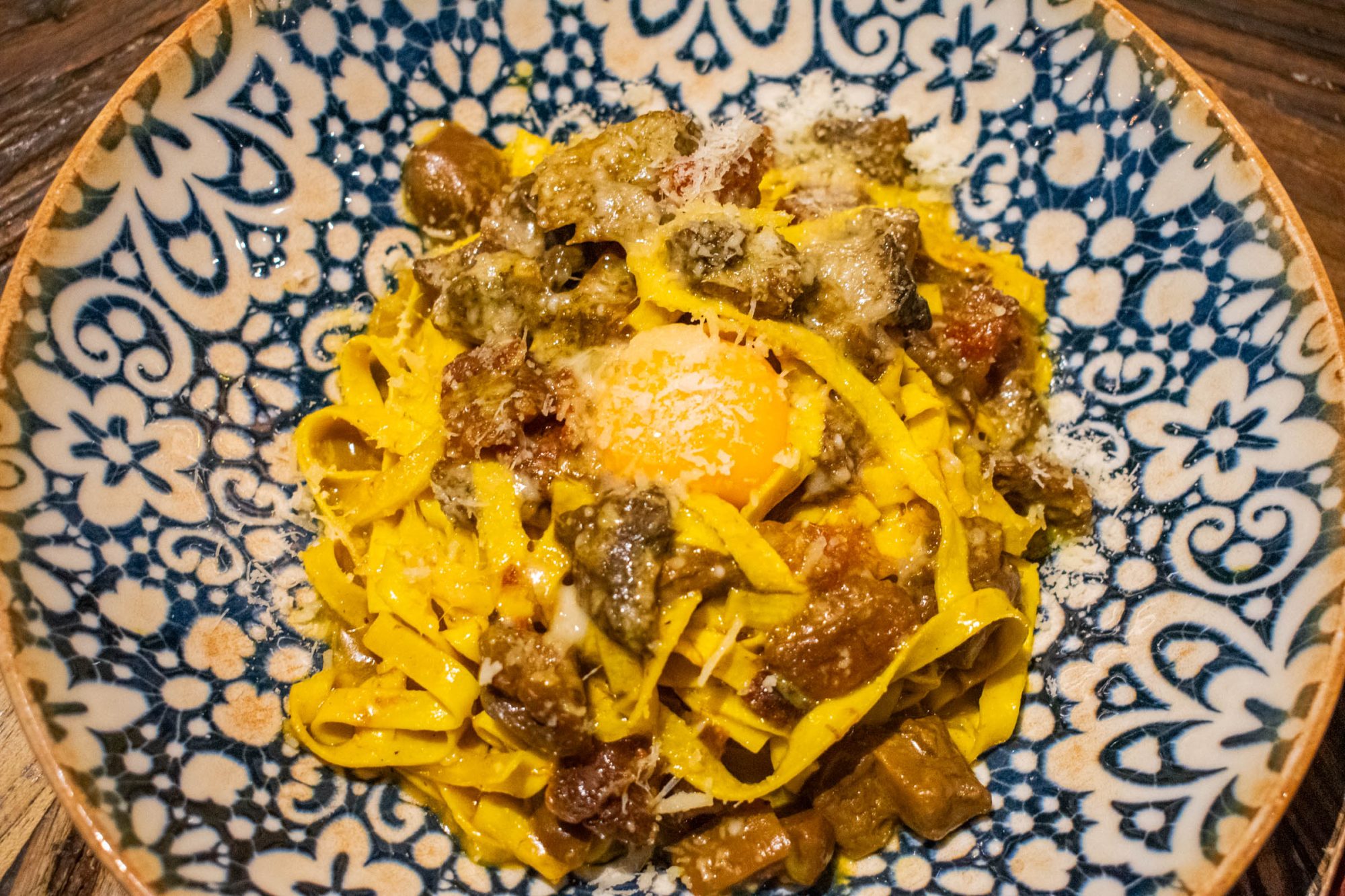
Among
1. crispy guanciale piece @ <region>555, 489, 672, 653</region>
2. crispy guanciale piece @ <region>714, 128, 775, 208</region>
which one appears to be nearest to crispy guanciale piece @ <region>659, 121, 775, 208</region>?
crispy guanciale piece @ <region>714, 128, 775, 208</region>

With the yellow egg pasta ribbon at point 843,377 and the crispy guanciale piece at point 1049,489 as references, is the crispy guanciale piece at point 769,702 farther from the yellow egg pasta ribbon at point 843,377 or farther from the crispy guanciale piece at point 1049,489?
the crispy guanciale piece at point 1049,489

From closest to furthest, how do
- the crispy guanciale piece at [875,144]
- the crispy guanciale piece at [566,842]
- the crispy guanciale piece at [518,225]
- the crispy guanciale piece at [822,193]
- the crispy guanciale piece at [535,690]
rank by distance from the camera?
the crispy guanciale piece at [535,690] → the crispy guanciale piece at [566,842] → the crispy guanciale piece at [518,225] → the crispy guanciale piece at [822,193] → the crispy guanciale piece at [875,144]

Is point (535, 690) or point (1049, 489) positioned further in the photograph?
point (1049, 489)

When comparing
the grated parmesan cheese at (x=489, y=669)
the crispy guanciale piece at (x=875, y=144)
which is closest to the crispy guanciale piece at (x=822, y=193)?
the crispy guanciale piece at (x=875, y=144)

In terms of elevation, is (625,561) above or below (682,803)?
above

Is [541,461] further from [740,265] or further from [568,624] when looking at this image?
[740,265]

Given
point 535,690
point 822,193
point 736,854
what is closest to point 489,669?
point 535,690

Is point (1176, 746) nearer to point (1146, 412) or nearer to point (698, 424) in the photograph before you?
point (1146, 412)
